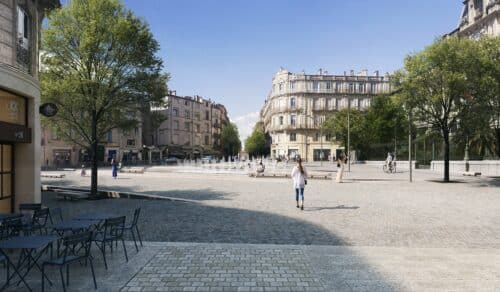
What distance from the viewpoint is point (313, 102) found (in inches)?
3324

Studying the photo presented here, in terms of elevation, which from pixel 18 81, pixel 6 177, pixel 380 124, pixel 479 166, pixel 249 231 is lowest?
pixel 249 231

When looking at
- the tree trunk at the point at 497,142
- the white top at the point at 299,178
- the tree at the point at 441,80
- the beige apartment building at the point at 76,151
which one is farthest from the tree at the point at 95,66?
the beige apartment building at the point at 76,151

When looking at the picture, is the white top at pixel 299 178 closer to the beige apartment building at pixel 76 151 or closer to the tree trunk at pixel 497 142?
the tree trunk at pixel 497 142

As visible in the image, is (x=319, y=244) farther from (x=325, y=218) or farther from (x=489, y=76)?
(x=489, y=76)

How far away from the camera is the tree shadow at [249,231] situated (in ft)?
20.6

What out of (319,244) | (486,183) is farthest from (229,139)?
(319,244)

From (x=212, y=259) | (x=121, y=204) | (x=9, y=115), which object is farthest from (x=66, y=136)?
(x=212, y=259)

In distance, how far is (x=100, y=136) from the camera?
56.7 feet

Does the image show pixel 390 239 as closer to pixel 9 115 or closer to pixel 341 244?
pixel 341 244

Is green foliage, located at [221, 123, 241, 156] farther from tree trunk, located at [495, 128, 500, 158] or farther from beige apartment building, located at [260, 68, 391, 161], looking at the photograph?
tree trunk, located at [495, 128, 500, 158]

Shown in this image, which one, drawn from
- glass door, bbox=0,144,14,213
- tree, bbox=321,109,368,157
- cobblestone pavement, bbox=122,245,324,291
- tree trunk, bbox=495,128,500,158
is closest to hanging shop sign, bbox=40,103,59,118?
Answer: glass door, bbox=0,144,14,213

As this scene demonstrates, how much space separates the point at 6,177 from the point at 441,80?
2093 cm

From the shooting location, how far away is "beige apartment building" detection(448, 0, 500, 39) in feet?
133

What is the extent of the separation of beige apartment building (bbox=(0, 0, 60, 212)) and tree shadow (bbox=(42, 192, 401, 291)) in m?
1.74
